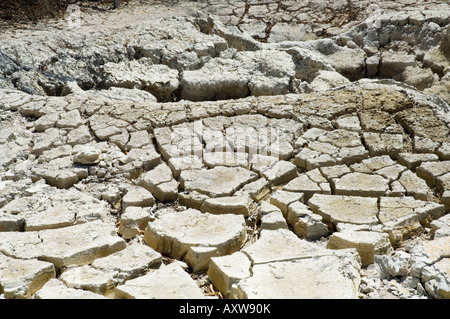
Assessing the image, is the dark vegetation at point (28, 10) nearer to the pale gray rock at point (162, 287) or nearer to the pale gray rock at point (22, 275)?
the pale gray rock at point (22, 275)

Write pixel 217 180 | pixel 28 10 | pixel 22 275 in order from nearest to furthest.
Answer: pixel 22 275 → pixel 217 180 → pixel 28 10

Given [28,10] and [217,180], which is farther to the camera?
[28,10]

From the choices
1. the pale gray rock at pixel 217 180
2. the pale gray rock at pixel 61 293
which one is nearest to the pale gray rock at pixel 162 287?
the pale gray rock at pixel 61 293

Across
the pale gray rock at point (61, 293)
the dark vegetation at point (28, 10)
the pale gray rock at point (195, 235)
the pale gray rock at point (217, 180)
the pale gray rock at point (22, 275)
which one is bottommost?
the pale gray rock at point (22, 275)

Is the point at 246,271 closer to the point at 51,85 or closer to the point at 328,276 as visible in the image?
the point at 328,276

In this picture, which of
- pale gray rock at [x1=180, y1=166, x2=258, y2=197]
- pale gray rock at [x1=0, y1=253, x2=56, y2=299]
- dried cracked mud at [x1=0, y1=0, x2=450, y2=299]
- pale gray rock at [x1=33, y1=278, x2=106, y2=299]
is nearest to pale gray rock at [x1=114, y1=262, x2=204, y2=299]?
dried cracked mud at [x1=0, y1=0, x2=450, y2=299]

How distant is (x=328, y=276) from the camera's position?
231 centimetres

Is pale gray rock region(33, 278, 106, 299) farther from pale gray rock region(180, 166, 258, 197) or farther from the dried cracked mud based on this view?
pale gray rock region(180, 166, 258, 197)

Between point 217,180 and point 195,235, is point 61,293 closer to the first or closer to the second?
point 195,235

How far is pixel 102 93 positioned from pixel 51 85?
0.67 metres

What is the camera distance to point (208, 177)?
137 inches

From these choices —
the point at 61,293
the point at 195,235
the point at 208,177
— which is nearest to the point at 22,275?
the point at 61,293

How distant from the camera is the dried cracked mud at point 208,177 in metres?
2.41

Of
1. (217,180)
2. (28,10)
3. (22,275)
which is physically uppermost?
(28,10)
